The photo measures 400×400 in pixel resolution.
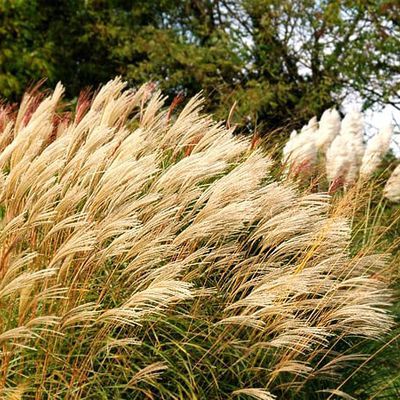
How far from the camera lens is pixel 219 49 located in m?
12.1

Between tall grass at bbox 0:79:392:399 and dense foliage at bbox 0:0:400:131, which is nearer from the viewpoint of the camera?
tall grass at bbox 0:79:392:399

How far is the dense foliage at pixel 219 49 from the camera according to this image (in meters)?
11.4

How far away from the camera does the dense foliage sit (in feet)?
37.3

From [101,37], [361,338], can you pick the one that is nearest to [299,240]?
[361,338]

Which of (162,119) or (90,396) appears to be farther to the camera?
(162,119)

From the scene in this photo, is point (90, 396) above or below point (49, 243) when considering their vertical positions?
below

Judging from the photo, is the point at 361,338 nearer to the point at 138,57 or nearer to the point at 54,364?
the point at 54,364

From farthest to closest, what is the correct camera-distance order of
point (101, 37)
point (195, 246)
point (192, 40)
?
1. point (192, 40)
2. point (101, 37)
3. point (195, 246)

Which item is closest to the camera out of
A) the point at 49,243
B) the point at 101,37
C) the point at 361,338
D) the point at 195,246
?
the point at 49,243

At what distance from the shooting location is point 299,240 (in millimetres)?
3232

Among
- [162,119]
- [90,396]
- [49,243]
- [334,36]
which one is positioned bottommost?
[90,396]

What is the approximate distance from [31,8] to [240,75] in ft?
10.3

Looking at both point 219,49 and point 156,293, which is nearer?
point 156,293

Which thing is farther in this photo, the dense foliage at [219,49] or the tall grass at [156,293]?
the dense foliage at [219,49]
